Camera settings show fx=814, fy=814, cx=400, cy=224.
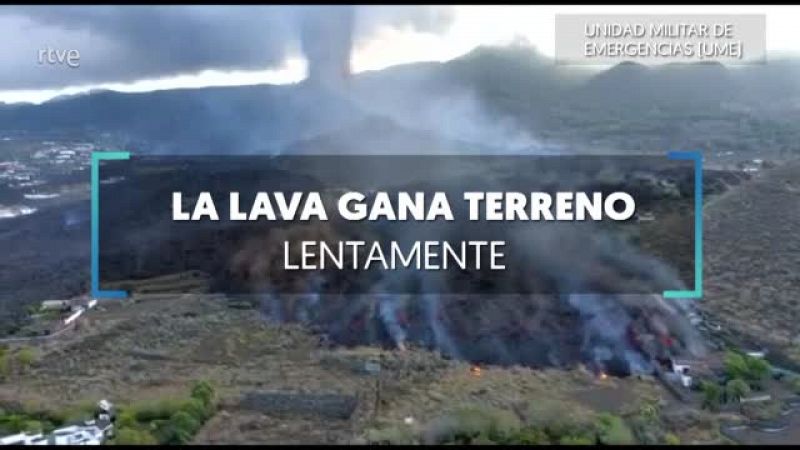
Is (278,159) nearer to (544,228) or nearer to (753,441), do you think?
(544,228)

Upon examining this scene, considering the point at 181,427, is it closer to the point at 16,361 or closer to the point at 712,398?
the point at 16,361

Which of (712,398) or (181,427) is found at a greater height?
(712,398)

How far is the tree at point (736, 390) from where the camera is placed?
1409 centimetres

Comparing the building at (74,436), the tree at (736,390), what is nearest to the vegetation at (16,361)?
the building at (74,436)

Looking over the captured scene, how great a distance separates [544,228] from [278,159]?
10.5 meters

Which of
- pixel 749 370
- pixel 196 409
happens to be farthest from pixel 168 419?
pixel 749 370

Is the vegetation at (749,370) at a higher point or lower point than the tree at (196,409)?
higher

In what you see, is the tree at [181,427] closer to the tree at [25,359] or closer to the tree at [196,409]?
the tree at [196,409]

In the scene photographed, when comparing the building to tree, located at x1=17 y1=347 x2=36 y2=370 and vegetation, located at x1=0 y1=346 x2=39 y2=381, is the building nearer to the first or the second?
vegetation, located at x1=0 y1=346 x2=39 y2=381

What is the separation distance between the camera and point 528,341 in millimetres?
16297

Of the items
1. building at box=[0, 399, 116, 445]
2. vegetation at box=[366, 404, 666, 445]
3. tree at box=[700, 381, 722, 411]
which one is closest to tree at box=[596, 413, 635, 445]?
vegetation at box=[366, 404, 666, 445]

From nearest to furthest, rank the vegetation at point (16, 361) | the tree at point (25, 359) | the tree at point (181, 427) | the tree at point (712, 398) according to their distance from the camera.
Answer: the tree at point (181, 427), the tree at point (712, 398), the vegetation at point (16, 361), the tree at point (25, 359)

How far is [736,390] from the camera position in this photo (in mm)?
14117

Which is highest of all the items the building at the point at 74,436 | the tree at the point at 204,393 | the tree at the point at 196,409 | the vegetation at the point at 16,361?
the vegetation at the point at 16,361
